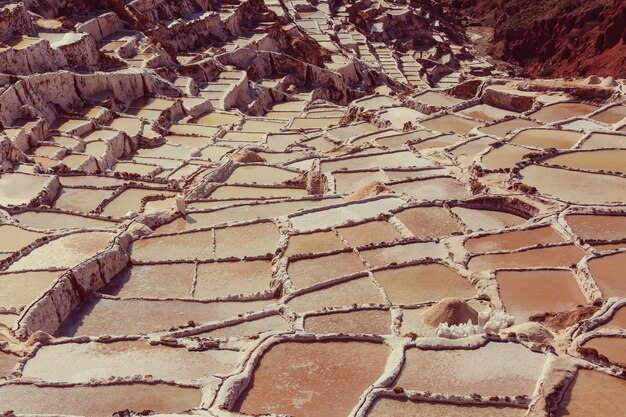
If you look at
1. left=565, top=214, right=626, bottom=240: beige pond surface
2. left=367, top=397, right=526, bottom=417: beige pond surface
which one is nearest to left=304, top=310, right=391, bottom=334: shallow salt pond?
left=367, top=397, right=526, bottom=417: beige pond surface

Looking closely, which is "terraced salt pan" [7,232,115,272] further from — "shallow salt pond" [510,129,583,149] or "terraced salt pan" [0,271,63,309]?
"shallow salt pond" [510,129,583,149]

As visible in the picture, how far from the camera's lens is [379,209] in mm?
17812

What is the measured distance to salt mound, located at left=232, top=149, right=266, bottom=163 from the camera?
2358cm

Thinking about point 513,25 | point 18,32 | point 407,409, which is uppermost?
point 18,32

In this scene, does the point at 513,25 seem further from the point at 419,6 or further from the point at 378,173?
the point at 378,173

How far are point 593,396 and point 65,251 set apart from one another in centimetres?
1157

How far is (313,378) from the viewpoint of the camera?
10477 millimetres

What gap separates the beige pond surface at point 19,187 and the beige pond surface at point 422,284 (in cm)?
1126

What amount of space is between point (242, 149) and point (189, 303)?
1073 centimetres

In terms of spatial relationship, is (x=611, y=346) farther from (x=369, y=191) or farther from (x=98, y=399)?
(x=369, y=191)

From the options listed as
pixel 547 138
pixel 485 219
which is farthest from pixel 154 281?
pixel 547 138

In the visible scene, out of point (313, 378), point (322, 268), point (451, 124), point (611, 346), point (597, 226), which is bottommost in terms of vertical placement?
point (451, 124)

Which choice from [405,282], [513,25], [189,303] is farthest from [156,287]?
[513,25]

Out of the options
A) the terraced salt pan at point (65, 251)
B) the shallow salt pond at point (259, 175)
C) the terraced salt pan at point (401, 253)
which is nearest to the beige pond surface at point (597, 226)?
the terraced salt pan at point (401, 253)
